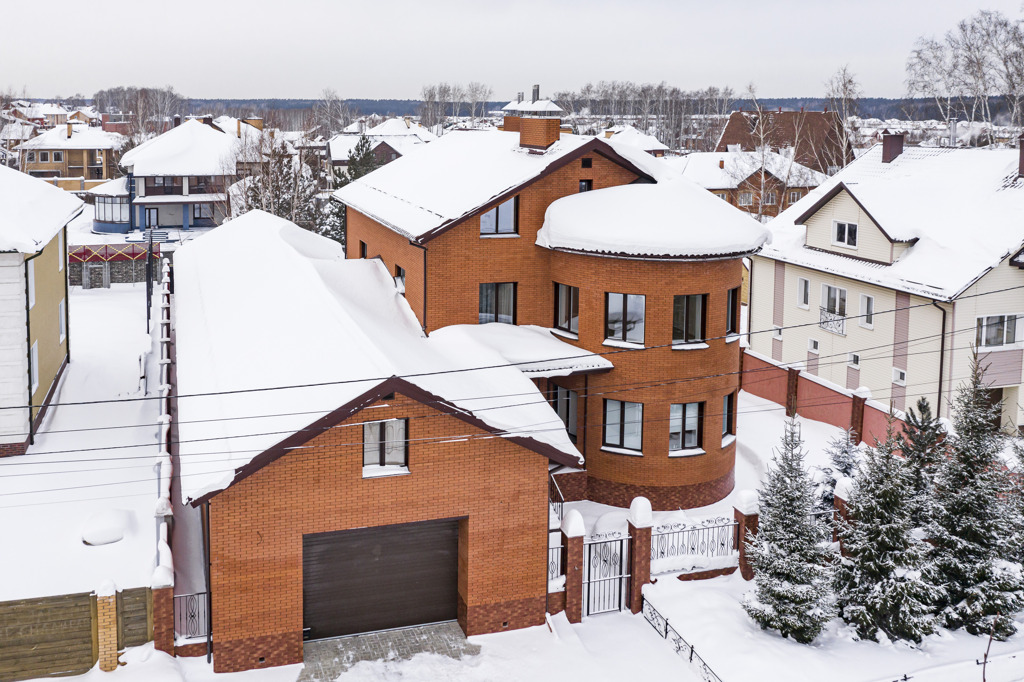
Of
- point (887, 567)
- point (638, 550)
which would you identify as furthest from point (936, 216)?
point (638, 550)

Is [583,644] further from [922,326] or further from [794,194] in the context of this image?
[794,194]

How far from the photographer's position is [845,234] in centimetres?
3331

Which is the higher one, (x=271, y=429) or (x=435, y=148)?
(x=435, y=148)

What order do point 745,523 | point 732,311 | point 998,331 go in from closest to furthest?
1. point 745,523
2. point 732,311
3. point 998,331

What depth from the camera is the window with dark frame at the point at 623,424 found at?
2283cm

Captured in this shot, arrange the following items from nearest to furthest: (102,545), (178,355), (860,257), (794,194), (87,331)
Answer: (102,545) → (178,355) → (860,257) → (87,331) → (794,194)

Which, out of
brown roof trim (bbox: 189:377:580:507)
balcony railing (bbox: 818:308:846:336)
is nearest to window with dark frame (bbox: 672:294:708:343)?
brown roof trim (bbox: 189:377:580:507)

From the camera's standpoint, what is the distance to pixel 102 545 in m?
18.6

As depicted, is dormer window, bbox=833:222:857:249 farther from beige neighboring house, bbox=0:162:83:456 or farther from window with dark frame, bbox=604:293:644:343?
beige neighboring house, bbox=0:162:83:456

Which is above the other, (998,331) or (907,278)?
(907,278)

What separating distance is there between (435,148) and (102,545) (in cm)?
1586

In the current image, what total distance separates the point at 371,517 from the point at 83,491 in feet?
28.1

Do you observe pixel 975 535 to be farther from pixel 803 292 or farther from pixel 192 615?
pixel 803 292

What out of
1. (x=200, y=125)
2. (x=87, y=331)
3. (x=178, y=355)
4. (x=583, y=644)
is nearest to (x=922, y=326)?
(x=583, y=644)
